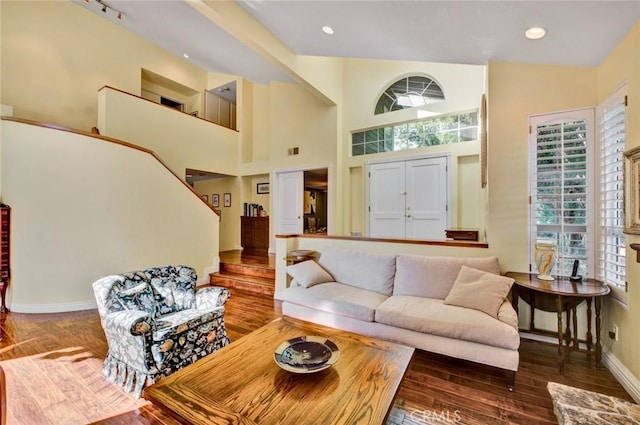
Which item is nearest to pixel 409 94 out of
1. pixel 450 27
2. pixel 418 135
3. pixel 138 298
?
pixel 418 135

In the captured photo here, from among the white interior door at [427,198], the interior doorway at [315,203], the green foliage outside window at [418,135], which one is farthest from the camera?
the interior doorway at [315,203]

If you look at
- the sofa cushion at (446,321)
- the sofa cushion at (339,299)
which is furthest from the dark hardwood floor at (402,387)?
the sofa cushion at (339,299)

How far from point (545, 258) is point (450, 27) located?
7.70 feet

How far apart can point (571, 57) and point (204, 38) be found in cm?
604

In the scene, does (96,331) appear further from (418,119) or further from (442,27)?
(418,119)

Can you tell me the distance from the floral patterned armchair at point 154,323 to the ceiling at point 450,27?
3.14 metres

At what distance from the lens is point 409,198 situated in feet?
17.6

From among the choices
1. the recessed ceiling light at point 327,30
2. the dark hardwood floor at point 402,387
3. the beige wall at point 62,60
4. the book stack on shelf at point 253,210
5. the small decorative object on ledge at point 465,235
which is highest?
the beige wall at point 62,60

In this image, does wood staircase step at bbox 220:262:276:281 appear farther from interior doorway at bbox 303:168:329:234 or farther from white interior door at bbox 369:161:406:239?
interior doorway at bbox 303:168:329:234

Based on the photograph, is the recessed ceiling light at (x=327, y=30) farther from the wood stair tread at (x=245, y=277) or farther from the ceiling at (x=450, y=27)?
the wood stair tread at (x=245, y=277)

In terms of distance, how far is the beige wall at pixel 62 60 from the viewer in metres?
4.91

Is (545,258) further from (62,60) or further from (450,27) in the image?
(62,60)

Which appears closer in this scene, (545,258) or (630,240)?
(630,240)

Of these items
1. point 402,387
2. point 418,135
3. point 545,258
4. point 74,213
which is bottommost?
point 402,387
